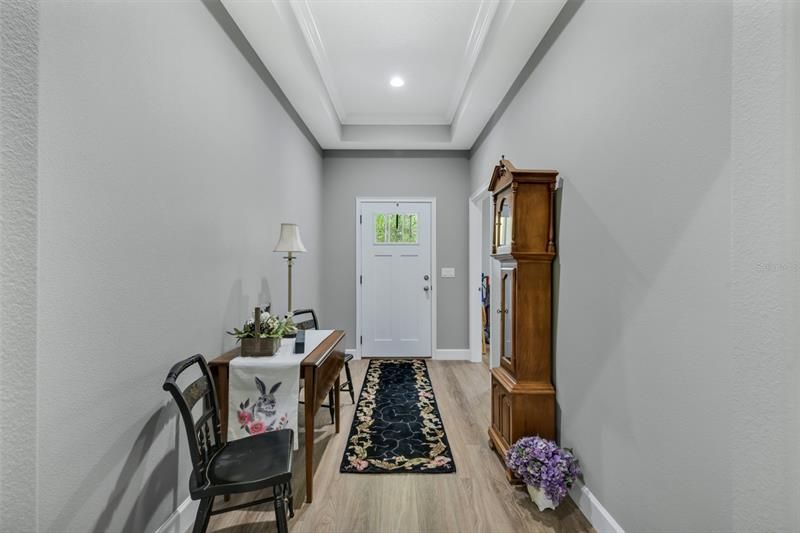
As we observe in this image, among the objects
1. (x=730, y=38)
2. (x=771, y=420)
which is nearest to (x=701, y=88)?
(x=730, y=38)

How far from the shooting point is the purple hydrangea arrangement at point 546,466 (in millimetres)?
1833

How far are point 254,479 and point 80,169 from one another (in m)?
1.23

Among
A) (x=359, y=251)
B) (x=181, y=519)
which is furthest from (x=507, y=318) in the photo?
(x=359, y=251)

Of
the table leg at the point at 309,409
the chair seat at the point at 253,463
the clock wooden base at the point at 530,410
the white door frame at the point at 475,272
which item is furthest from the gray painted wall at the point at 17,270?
the white door frame at the point at 475,272

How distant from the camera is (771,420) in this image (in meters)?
0.88

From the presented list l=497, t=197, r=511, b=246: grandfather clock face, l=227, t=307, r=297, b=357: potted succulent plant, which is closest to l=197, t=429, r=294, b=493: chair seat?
l=227, t=307, r=297, b=357: potted succulent plant

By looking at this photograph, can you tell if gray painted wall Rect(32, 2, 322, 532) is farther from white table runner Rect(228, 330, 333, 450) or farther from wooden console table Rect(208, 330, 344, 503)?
white table runner Rect(228, 330, 333, 450)

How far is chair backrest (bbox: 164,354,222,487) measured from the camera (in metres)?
1.34

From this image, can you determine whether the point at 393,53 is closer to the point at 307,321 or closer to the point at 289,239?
the point at 289,239

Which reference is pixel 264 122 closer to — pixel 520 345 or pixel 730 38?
pixel 520 345

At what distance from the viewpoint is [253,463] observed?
1514mm

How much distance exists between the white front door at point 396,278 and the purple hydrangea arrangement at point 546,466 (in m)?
2.92

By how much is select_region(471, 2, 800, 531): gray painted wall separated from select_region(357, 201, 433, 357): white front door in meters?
2.69

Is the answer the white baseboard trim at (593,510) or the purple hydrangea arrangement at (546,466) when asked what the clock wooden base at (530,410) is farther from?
the white baseboard trim at (593,510)
